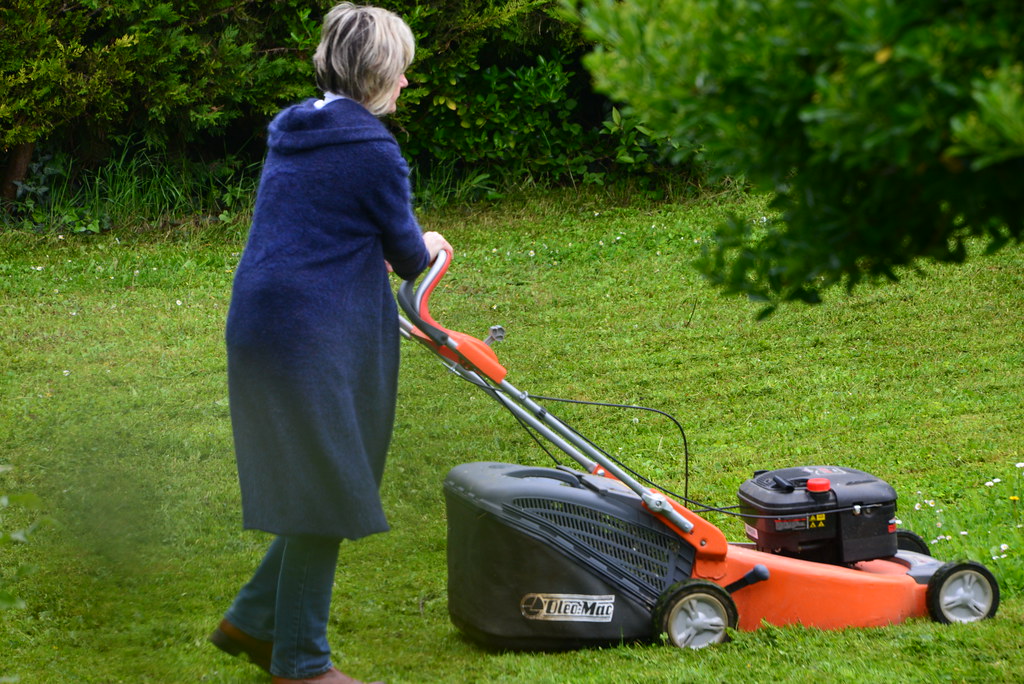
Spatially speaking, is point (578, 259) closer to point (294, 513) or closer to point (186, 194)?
point (186, 194)

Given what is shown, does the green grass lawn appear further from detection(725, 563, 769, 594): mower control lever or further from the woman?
the woman

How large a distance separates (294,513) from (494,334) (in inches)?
31.1

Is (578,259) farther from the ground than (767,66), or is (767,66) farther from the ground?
(767,66)

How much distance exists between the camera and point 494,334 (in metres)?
3.28

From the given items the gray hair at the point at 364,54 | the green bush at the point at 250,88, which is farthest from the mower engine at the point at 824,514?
the green bush at the point at 250,88

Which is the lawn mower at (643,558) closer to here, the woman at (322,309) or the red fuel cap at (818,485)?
the red fuel cap at (818,485)

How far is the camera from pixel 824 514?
3.34m

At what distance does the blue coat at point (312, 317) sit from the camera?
274 centimetres

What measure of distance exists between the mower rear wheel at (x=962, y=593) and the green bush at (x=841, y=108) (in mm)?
1837

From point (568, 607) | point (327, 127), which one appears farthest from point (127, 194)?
point (568, 607)

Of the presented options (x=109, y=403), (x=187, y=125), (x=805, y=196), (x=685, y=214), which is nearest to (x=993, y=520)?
(x=805, y=196)

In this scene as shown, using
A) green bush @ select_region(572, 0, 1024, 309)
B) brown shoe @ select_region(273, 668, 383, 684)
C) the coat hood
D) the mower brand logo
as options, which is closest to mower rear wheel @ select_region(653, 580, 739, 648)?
the mower brand logo

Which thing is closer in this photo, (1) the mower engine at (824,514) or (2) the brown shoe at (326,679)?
(2) the brown shoe at (326,679)

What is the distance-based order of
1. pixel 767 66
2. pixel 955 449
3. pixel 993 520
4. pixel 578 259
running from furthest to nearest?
pixel 578 259 < pixel 955 449 < pixel 993 520 < pixel 767 66
